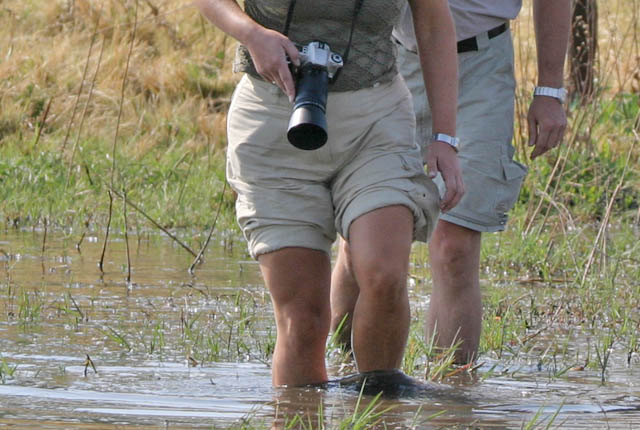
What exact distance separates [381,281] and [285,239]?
0.30 meters

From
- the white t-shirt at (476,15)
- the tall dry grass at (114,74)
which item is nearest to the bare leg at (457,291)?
the white t-shirt at (476,15)

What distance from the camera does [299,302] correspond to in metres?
3.62

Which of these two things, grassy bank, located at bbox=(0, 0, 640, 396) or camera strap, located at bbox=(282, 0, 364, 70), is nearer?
camera strap, located at bbox=(282, 0, 364, 70)

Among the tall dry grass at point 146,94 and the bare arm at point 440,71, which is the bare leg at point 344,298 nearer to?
the bare arm at point 440,71

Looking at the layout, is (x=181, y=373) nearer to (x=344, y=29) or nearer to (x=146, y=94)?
(x=344, y=29)

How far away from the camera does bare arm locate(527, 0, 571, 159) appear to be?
14.7 feet

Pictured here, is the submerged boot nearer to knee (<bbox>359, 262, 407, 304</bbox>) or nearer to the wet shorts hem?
knee (<bbox>359, 262, 407, 304</bbox>)

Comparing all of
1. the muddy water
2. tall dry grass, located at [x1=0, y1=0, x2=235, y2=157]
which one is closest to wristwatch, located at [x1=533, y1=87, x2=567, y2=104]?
the muddy water

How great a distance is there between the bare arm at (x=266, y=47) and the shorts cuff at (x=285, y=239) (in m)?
0.40

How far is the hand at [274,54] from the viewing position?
134 inches

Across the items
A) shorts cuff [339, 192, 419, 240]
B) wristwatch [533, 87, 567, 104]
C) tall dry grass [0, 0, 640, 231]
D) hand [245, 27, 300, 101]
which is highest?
tall dry grass [0, 0, 640, 231]

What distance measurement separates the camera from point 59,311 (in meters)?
5.11

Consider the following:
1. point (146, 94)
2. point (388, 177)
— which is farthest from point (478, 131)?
point (146, 94)

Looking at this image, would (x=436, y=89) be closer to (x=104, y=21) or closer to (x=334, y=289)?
(x=334, y=289)
